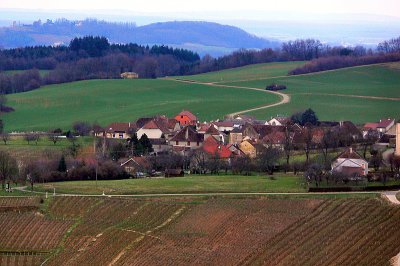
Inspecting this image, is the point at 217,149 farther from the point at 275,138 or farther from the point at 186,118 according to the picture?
the point at 186,118

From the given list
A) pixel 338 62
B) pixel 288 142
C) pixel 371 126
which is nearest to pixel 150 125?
pixel 288 142

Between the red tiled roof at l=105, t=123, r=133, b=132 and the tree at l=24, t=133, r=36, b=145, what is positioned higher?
the tree at l=24, t=133, r=36, b=145

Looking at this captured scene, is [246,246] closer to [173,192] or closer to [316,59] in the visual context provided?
[173,192]

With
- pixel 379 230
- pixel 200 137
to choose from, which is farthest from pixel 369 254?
pixel 200 137

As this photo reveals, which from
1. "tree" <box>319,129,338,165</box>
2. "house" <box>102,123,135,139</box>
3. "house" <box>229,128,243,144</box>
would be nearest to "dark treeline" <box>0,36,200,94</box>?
"house" <box>102,123,135,139</box>

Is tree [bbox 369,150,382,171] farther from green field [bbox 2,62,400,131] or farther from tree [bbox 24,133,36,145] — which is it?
tree [bbox 24,133,36,145]
